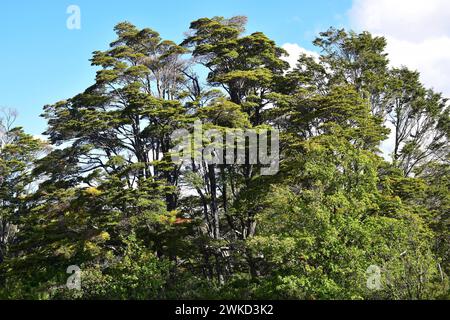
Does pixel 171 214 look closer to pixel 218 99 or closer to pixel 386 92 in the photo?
pixel 218 99

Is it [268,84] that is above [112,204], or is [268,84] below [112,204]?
above

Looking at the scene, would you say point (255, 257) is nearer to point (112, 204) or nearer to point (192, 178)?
point (192, 178)

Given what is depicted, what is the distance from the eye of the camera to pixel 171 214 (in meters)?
18.8

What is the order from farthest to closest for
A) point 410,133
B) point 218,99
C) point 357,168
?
point 410,133 → point 218,99 → point 357,168

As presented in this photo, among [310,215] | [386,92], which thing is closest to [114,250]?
[310,215]

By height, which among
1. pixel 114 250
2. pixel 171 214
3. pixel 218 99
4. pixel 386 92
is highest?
pixel 386 92

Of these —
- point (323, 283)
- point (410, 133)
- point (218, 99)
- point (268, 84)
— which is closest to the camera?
point (323, 283)

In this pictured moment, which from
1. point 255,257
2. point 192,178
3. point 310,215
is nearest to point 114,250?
point 192,178

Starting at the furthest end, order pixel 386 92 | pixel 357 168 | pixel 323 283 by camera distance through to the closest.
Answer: pixel 386 92 → pixel 357 168 → pixel 323 283

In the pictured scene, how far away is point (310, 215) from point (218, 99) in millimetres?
7956

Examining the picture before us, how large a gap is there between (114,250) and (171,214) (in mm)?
2627

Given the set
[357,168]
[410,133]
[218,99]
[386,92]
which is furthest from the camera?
[410,133]
